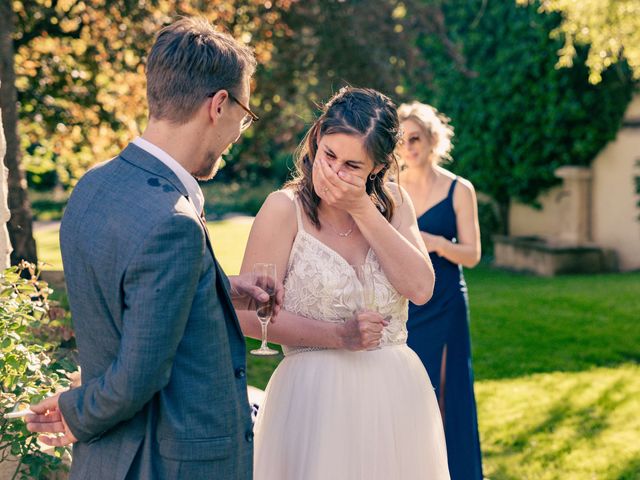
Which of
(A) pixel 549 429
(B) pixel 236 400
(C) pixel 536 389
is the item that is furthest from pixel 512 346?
(B) pixel 236 400

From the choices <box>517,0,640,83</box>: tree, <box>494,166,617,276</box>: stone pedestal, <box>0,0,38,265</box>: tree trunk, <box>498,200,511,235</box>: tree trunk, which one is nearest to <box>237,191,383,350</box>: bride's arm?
<box>0,0,38,265</box>: tree trunk

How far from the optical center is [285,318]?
10.4ft

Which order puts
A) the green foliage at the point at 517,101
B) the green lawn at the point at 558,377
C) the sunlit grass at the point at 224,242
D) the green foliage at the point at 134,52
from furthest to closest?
Answer: the sunlit grass at the point at 224,242
the green foliage at the point at 517,101
the green foliage at the point at 134,52
the green lawn at the point at 558,377

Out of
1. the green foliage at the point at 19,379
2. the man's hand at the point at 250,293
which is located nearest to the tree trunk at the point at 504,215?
the green foliage at the point at 19,379

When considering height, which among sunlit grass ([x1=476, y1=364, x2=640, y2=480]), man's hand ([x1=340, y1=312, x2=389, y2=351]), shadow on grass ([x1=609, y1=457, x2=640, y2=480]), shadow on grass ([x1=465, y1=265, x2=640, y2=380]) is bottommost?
shadow on grass ([x1=609, y1=457, x2=640, y2=480])

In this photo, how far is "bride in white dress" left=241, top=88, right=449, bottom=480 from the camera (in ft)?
10.2

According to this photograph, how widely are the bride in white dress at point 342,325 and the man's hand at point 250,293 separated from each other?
20cm

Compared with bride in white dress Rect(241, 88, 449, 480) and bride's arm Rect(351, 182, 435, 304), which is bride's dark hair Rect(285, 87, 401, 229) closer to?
bride in white dress Rect(241, 88, 449, 480)

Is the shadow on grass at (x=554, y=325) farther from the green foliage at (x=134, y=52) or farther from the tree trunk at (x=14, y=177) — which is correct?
the tree trunk at (x=14, y=177)

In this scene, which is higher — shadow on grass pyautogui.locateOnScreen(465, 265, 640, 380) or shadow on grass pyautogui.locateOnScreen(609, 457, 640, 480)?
shadow on grass pyautogui.locateOnScreen(465, 265, 640, 380)

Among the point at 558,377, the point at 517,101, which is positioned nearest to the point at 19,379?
the point at 558,377

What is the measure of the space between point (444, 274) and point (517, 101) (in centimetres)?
1314

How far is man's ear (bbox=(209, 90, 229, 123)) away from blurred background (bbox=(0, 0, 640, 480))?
5.21 feet

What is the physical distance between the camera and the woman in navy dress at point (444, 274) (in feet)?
18.0
